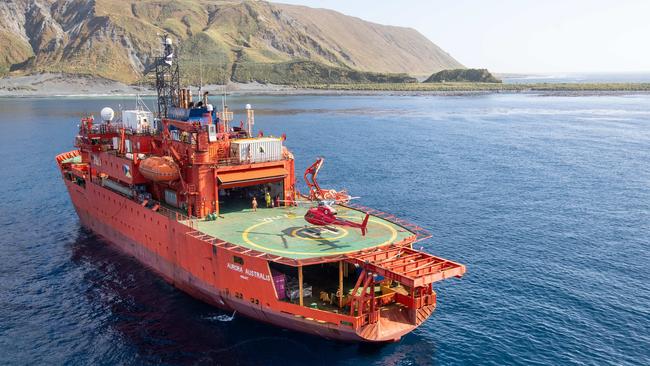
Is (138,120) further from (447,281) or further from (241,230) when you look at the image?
(447,281)

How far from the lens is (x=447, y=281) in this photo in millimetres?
42875

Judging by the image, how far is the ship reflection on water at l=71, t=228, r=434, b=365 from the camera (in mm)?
31967

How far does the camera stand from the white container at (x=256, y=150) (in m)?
41.7

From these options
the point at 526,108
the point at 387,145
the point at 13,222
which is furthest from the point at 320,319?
the point at 526,108

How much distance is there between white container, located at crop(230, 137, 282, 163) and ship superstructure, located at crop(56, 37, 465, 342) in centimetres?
8

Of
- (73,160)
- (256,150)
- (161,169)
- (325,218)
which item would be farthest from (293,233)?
(73,160)

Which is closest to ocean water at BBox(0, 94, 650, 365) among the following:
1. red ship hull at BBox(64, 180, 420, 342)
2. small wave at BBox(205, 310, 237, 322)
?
small wave at BBox(205, 310, 237, 322)

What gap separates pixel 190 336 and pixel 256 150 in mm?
14766

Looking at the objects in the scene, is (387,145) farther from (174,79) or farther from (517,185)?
(174,79)

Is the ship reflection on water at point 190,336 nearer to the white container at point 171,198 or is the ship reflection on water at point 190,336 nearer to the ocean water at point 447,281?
the ocean water at point 447,281

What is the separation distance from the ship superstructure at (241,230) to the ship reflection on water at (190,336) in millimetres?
1027

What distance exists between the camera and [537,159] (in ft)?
298

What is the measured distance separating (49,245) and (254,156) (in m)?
23.8

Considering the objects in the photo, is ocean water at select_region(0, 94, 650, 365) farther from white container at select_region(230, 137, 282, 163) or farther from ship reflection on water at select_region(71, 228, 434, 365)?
white container at select_region(230, 137, 282, 163)
